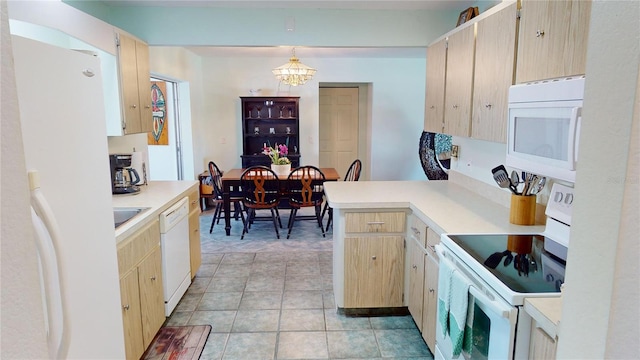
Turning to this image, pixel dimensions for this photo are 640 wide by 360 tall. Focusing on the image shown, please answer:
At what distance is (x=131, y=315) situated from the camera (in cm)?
217

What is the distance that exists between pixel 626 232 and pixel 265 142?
252 inches

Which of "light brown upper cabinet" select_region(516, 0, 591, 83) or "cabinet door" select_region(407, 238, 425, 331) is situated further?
"cabinet door" select_region(407, 238, 425, 331)

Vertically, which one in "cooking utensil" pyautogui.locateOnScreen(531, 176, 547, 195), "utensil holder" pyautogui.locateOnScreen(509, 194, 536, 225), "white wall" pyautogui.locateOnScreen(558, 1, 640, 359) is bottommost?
"utensil holder" pyautogui.locateOnScreen(509, 194, 536, 225)

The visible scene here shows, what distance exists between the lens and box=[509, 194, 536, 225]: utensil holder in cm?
211

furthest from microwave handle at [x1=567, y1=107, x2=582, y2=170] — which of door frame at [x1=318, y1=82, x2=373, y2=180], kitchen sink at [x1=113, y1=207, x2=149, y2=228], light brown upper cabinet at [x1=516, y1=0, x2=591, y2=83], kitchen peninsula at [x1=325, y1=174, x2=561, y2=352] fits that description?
door frame at [x1=318, y1=82, x2=373, y2=180]

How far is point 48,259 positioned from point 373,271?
210cm

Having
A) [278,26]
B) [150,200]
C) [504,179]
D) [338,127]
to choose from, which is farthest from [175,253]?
[338,127]

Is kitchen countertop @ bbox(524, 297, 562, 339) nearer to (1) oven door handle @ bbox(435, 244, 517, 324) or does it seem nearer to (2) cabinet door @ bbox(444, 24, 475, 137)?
(1) oven door handle @ bbox(435, 244, 517, 324)

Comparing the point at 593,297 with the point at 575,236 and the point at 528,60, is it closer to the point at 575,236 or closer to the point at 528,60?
the point at 575,236

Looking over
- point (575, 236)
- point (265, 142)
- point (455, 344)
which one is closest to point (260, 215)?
point (265, 142)

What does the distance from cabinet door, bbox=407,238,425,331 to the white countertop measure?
0.24 meters

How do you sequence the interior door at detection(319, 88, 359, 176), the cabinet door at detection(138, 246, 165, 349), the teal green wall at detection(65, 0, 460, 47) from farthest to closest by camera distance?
1. the interior door at detection(319, 88, 359, 176)
2. the teal green wall at detection(65, 0, 460, 47)
3. the cabinet door at detection(138, 246, 165, 349)

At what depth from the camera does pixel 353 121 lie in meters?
7.46

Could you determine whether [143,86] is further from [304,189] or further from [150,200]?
[304,189]
